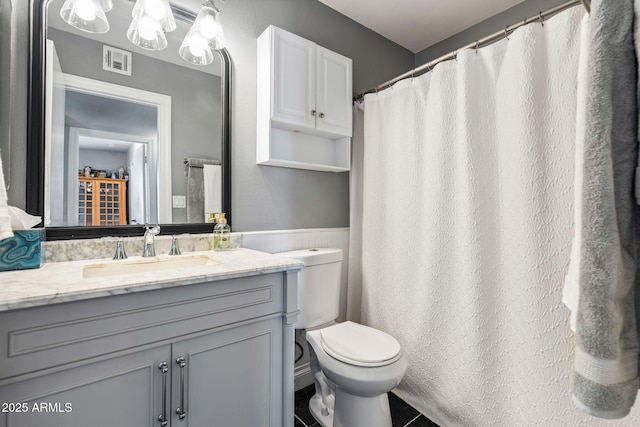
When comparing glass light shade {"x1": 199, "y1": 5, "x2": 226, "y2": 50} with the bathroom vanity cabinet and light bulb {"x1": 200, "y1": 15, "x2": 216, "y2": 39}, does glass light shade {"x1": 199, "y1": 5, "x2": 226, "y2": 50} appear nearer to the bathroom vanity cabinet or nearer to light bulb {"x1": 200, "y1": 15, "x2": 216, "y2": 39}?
light bulb {"x1": 200, "y1": 15, "x2": 216, "y2": 39}

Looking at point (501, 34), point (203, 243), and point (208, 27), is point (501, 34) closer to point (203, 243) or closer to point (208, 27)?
point (208, 27)

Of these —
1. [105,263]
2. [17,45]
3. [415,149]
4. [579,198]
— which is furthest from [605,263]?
[17,45]

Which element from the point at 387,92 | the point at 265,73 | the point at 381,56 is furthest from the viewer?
the point at 381,56

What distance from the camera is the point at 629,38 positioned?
1.70 feet

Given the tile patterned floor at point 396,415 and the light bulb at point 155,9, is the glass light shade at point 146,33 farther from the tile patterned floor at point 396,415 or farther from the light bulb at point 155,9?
the tile patterned floor at point 396,415

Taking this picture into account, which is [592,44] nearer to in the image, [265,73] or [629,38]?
[629,38]

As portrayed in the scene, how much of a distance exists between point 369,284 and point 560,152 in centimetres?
122

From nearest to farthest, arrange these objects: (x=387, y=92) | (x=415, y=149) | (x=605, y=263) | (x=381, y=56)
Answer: (x=605, y=263) < (x=415, y=149) < (x=387, y=92) < (x=381, y=56)

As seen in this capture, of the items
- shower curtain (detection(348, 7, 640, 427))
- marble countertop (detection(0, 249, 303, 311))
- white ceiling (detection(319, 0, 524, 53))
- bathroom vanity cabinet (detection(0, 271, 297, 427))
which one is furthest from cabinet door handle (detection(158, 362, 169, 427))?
white ceiling (detection(319, 0, 524, 53))

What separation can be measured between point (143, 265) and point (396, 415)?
1.49m

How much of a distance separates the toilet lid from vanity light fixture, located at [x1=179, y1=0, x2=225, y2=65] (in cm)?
149

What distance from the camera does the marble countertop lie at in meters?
0.72

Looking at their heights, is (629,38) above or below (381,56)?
below

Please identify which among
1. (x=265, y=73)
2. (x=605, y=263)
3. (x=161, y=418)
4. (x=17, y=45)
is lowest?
(x=161, y=418)
